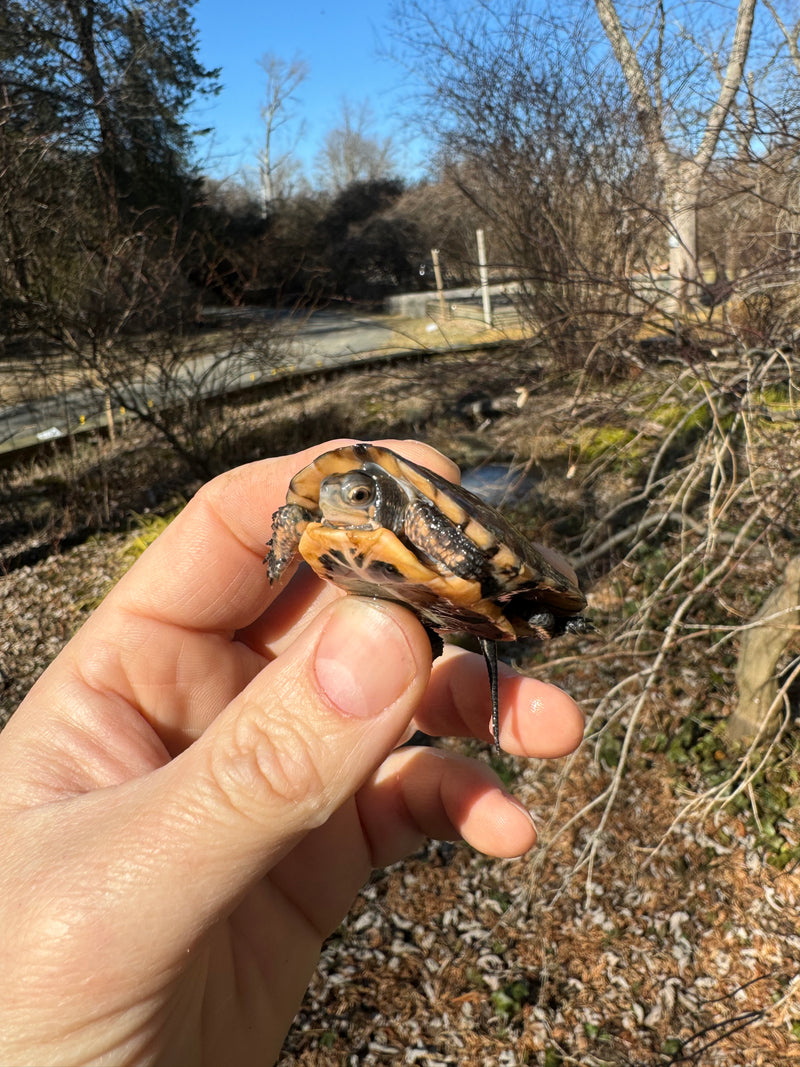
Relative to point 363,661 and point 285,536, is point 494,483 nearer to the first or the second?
point 285,536

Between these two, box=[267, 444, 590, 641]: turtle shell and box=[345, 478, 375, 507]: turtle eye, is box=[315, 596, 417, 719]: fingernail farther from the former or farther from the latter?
box=[345, 478, 375, 507]: turtle eye

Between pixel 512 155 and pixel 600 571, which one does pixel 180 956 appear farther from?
pixel 512 155

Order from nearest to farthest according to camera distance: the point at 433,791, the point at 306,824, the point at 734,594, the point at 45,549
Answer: the point at 306,824
the point at 433,791
the point at 734,594
the point at 45,549

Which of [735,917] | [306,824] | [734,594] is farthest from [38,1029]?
[734,594]

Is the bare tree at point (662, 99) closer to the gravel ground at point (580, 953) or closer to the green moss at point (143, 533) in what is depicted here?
the gravel ground at point (580, 953)

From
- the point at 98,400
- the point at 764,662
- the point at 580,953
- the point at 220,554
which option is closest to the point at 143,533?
the point at 98,400

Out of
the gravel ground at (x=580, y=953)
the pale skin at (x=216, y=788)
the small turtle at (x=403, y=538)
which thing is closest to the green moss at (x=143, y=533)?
the gravel ground at (x=580, y=953)

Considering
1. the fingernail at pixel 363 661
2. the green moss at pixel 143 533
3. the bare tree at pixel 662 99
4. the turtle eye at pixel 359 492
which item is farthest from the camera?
the green moss at pixel 143 533
